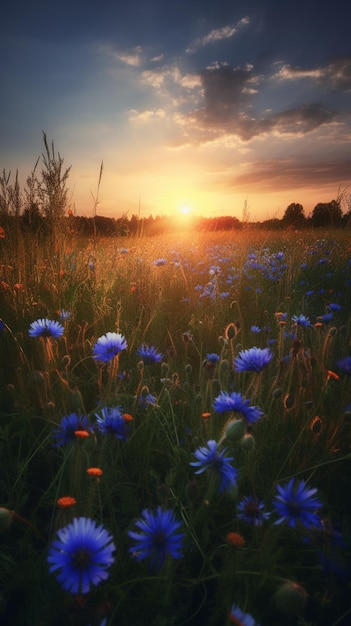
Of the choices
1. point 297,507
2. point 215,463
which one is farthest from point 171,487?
point 297,507

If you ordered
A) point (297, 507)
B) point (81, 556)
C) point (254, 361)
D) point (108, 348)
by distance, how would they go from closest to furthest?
point (81, 556), point (297, 507), point (254, 361), point (108, 348)

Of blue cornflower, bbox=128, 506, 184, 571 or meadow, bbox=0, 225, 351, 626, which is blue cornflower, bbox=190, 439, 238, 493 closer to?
meadow, bbox=0, 225, 351, 626

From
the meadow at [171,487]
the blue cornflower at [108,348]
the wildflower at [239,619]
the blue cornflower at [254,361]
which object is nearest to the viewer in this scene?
the wildflower at [239,619]

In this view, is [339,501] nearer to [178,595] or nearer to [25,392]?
[178,595]

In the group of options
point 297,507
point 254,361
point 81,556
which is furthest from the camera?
point 254,361

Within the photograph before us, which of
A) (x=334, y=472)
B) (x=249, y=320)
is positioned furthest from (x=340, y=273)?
(x=334, y=472)

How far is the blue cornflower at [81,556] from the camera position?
0.59 m

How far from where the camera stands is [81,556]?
607 millimetres

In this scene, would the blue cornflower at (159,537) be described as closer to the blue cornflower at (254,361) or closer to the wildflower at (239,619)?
the wildflower at (239,619)

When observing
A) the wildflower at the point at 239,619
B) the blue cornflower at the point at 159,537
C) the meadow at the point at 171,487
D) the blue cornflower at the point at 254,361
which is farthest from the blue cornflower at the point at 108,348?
the wildflower at the point at 239,619

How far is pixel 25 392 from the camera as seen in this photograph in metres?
1.50

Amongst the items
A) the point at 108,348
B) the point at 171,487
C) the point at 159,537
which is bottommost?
the point at 171,487

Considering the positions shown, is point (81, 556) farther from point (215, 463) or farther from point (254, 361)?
point (254, 361)

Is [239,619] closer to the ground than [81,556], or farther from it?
closer to the ground
